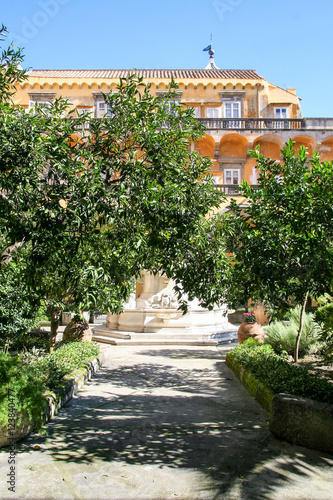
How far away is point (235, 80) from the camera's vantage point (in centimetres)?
3108

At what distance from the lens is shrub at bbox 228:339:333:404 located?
17.3ft

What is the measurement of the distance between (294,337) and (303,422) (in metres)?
6.73

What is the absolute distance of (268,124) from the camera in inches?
1148

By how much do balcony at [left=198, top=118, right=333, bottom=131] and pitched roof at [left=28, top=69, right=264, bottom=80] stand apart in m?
5.08

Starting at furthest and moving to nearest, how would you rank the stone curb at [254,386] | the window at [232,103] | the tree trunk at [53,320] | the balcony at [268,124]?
the window at [232,103] < the balcony at [268,124] < the tree trunk at [53,320] < the stone curb at [254,386]

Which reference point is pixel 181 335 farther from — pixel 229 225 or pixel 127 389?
pixel 229 225

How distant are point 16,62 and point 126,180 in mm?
2777

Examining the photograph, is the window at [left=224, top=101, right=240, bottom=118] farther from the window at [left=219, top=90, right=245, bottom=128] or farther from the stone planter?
the stone planter

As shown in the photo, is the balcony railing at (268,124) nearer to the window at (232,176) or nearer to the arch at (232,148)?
the arch at (232,148)

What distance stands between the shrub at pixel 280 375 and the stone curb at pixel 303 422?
0.38m

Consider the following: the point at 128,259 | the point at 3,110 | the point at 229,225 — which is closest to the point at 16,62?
the point at 3,110

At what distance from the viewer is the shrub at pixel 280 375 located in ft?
17.3

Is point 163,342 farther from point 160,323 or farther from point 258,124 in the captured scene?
point 258,124

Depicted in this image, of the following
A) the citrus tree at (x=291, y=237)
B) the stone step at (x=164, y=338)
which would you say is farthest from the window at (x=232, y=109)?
the citrus tree at (x=291, y=237)
